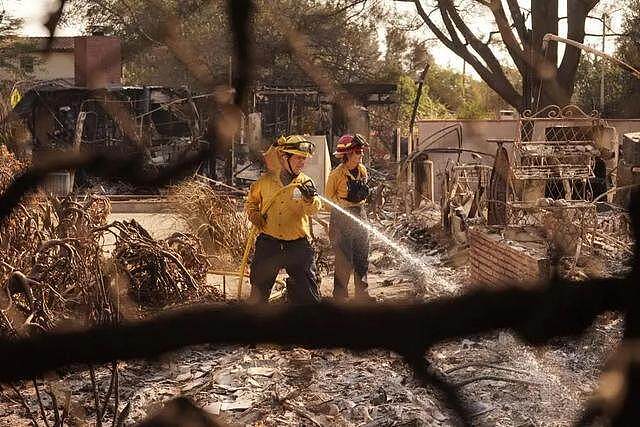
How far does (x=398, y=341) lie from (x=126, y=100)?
34 centimetres

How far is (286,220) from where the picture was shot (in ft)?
15.1

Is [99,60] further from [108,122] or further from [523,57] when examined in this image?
[523,57]

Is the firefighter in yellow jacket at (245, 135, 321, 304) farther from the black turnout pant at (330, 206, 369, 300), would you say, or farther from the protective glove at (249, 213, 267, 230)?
the black turnout pant at (330, 206, 369, 300)

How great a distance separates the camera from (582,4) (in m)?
1.38

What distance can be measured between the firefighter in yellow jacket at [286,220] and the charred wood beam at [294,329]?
400 centimetres

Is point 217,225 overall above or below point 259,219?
below

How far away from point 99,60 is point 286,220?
406 cm

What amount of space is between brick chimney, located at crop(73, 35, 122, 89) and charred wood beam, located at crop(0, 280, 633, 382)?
0.17 metres

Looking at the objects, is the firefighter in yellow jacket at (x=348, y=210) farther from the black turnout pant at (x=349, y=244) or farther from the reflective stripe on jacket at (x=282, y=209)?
the reflective stripe on jacket at (x=282, y=209)

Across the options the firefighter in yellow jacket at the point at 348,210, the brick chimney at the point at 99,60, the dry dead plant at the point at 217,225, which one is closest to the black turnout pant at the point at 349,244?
the firefighter in yellow jacket at the point at 348,210

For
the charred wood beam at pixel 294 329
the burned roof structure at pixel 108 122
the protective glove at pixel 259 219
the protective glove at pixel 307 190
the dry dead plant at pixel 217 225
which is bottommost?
the dry dead plant at pixel 217 225

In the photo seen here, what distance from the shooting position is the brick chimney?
0.54 meters

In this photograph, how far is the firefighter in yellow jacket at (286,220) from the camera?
4525 millimetres

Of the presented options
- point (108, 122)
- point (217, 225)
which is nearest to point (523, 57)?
point (217, 225)
